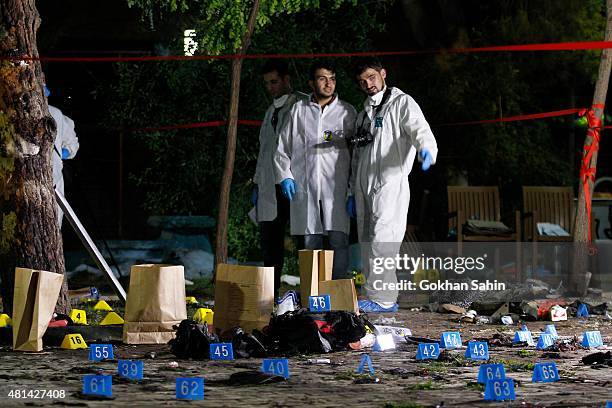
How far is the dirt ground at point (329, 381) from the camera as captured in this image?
550cm

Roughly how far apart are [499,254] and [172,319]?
276 inches

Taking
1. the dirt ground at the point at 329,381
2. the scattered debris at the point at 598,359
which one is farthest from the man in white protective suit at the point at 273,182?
the scattered debris at the point at 598,359

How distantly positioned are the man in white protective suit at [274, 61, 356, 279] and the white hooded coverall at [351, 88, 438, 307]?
29 centimetres

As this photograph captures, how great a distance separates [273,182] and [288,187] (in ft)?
1.31

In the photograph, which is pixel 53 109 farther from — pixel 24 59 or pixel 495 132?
pixel 495 132

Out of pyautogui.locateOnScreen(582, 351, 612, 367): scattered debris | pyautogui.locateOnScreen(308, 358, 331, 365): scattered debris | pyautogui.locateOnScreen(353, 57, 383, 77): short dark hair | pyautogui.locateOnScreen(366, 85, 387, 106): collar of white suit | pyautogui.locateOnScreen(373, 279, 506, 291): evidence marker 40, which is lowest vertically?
pyautogui.locateOnScreen(308, 358, 331, 365): scattered debris

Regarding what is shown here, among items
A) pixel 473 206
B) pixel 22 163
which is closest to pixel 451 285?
pixel 473 206

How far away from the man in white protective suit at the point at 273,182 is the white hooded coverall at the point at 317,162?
0.16m

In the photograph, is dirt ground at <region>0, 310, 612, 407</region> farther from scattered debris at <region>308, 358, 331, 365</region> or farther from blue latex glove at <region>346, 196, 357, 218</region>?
blue latex glove at <region>346, 196, 357, 218</region>

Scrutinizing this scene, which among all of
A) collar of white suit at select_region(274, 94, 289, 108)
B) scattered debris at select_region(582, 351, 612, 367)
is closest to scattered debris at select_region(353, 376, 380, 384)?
scattered debris at select_region(582, 351, 612, 367)

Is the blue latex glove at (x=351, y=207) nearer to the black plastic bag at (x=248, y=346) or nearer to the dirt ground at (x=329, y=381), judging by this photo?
the dirt ground at (x=329, y=381)

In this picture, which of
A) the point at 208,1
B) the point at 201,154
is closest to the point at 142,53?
the point at 201,154

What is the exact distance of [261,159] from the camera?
10.7 m

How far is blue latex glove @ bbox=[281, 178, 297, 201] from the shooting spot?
10102 millimetres
